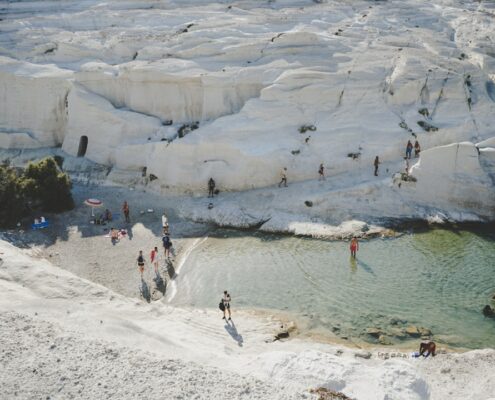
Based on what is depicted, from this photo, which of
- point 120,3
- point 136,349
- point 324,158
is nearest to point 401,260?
point 324,158

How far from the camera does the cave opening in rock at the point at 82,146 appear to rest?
111 feet

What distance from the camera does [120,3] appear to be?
4769 centimetres

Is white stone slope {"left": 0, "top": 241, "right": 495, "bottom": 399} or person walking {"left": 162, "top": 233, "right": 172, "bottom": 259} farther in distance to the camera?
person walking {"left": 162, "top": 233, "right": 172, "bottom": 259}

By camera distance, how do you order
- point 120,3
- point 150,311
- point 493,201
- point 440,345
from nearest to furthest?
point 440,345 < point 150,311 < point 493,201 < point 120,3

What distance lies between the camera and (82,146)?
34219 mm

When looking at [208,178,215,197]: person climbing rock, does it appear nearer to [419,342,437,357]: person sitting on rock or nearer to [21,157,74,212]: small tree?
[21,157,74,212]: small tree

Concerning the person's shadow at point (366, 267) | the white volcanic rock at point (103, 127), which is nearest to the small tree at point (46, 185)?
the white volcanic rock at point (103, 127)

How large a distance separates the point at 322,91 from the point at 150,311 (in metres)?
17.2

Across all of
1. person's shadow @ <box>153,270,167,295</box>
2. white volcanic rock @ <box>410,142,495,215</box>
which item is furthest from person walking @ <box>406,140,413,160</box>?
person's shadow @ <box>153,270,167,295</box>

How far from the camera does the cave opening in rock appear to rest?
1337 inches

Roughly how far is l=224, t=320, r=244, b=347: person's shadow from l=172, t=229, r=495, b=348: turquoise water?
1.61 meters

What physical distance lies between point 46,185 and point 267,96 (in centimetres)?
1269

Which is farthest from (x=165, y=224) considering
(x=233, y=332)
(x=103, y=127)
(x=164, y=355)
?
(x=164, y=355)

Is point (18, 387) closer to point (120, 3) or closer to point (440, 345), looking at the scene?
point (440, 345)
